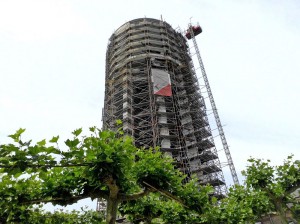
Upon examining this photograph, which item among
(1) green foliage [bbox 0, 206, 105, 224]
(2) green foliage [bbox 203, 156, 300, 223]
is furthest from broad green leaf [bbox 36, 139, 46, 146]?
(2) green foliage [bbox 203, 156, 300, 223]

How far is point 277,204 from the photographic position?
50.2ft

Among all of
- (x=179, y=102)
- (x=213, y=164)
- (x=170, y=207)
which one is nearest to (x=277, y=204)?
(x=170, y=207)

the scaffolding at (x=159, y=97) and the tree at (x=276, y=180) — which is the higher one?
the scaffolding at (x=159, y=97)

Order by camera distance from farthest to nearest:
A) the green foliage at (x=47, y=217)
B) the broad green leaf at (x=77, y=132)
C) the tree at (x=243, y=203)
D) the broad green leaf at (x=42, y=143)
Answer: the tree at (x=243, y=203) < the green foliage at (x=47, y=217) < the broad green leaf at (x=77, y=132) < the broad green leaf at (x=42, y=143)

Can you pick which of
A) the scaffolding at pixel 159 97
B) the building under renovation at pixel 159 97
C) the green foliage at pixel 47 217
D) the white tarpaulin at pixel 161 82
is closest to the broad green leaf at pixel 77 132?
the green foliage at pixel 47 217

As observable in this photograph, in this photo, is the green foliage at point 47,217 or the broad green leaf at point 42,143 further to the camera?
the green foliage at point 47,217

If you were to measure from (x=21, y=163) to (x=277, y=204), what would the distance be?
1503 cm

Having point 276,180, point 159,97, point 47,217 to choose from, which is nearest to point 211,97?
point 159,97

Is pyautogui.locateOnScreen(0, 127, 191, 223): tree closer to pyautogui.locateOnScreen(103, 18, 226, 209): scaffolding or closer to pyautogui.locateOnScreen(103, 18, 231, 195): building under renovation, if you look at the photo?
pyautogui.locateOnScreen(103, 18, 226, 209): scaffolding

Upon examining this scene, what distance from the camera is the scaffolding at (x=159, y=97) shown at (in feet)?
120

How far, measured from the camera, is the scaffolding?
36594 millimetres

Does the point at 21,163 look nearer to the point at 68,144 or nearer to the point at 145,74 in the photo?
the point at 68,144

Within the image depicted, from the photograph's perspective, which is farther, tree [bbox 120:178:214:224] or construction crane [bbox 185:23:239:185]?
construction crane [bbox 185:23:239:185]

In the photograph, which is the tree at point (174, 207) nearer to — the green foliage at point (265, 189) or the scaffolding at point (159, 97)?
the green foliage at point (265, 189)
